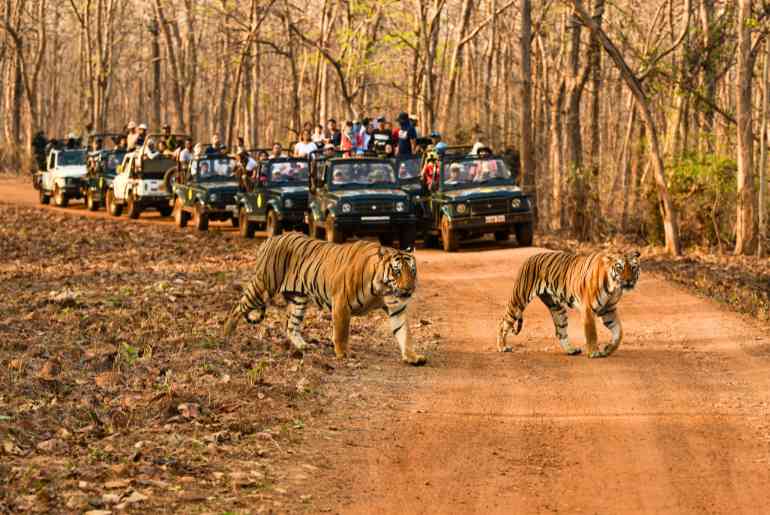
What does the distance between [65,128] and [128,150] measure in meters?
58.8

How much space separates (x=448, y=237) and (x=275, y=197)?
4.34 metres

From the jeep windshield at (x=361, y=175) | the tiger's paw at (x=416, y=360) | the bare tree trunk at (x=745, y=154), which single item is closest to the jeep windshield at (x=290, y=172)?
the jeep windshield at (x=361, y=175)

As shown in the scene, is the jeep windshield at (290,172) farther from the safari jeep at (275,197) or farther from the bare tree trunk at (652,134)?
the bare tree trunk at (652,134)

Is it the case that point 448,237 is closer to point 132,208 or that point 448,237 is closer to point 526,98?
point 526,98

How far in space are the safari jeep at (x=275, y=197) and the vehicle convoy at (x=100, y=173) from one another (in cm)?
896

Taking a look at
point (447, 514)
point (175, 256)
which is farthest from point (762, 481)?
point (175, 256)

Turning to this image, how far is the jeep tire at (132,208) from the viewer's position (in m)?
Answer: 33.3

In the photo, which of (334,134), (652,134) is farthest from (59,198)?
(652,134)

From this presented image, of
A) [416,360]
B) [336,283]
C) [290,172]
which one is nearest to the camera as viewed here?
[336,283]

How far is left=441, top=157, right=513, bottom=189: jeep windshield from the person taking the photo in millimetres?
24609

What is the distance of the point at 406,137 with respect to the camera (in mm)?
26875

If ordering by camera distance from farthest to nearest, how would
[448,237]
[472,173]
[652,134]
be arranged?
[472,173] < [448,237] < [652,134]

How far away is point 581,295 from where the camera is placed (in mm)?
11953

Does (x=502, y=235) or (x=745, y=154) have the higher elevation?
(x=745, y=154)
